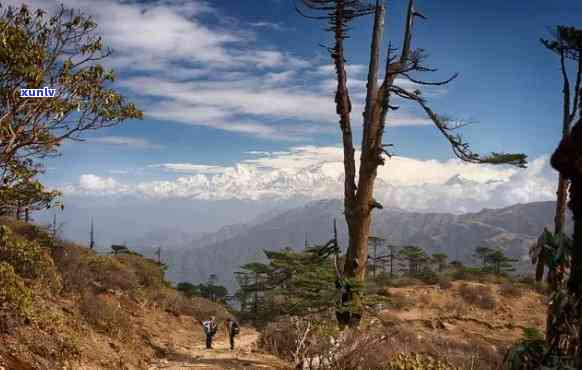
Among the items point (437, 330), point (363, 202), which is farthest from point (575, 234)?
point (437, 330)

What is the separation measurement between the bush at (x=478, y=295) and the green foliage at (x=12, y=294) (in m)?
24.0

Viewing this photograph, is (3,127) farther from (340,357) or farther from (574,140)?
(574,140)

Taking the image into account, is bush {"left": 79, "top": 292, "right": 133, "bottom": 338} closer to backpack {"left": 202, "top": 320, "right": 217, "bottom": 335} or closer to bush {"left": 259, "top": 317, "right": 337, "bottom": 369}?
backpack {"left": 202, "top": 320, "right": 217, "bottom": 335}

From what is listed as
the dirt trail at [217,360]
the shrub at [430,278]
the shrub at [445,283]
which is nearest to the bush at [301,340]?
the dirt trail at [217,360]

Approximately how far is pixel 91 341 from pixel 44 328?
1.75m

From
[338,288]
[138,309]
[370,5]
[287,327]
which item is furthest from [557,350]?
[138,309]

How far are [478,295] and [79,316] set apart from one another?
912 inches

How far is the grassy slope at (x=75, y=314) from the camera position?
8086mm

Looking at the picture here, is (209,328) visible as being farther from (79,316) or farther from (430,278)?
(430,278)

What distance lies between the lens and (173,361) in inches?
504

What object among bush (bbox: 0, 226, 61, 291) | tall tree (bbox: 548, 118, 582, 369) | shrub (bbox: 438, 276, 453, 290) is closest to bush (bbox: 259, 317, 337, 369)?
tall tree (bbox: 548, 118, 582, 369)

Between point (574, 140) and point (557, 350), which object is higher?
point (574, 140)

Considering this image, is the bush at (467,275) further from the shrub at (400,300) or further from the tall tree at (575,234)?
the tall tree at (575,234)

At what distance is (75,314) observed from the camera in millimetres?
11766
